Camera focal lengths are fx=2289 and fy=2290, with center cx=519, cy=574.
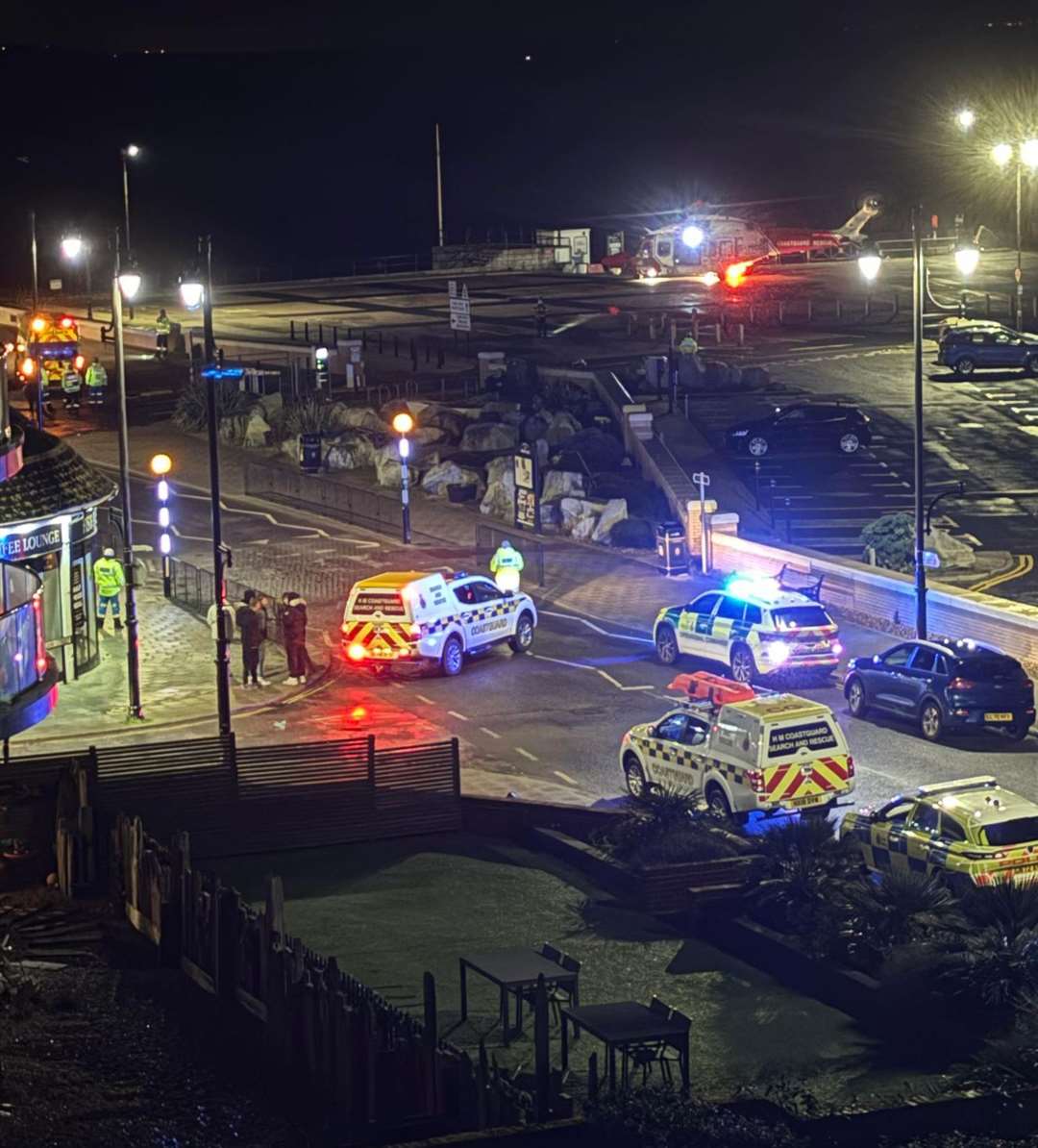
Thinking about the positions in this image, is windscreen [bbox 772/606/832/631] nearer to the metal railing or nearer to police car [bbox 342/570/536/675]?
police car [bbox 342/570/536/675]

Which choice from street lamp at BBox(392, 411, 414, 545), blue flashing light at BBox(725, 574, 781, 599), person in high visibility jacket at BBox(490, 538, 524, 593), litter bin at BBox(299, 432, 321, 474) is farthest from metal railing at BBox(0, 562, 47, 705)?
litter bin at BBox(299, 432, 321, 474)

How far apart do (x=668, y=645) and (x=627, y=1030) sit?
1987 centimetres

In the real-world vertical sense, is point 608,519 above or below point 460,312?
below

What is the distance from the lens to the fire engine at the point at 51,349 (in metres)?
62.9

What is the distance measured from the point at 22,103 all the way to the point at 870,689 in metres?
154

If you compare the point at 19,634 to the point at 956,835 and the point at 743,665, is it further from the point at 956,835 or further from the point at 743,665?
the point at 743,665

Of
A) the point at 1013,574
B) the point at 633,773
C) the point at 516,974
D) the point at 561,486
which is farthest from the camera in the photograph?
the point at 561,486

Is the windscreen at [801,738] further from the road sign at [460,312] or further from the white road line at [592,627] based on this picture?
the road sign at [460,312]

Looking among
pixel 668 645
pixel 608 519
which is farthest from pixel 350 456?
pixel 668 645

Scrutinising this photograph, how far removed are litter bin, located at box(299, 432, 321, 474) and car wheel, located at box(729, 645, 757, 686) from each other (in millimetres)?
21274

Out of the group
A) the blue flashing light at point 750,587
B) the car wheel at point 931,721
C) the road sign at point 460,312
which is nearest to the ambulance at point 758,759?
the car wheel at point 931,721

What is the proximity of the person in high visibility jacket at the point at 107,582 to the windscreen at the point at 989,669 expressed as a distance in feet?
51.9

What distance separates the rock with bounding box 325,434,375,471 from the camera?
5625 cm

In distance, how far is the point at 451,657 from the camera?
37.9 meters
